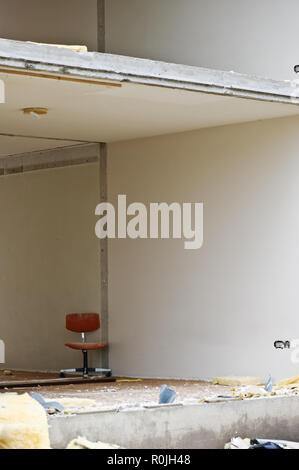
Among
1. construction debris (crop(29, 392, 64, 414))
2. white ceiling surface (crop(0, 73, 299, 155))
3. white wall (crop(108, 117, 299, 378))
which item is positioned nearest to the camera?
construction debris (crop(29, 392, 64, 414))

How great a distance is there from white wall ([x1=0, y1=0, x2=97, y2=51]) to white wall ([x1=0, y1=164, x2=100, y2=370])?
1.61 metres

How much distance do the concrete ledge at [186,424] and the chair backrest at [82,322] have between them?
11.2 ft

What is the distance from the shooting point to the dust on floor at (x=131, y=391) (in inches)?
322

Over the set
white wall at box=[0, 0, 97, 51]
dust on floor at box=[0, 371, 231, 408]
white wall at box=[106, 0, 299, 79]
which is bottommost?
dust on floor at box=[0, 371, 231, 408]

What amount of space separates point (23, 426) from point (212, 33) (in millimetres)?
5398

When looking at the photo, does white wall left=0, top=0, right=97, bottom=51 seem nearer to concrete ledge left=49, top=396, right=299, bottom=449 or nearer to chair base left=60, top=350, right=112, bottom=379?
chair base left=60, top=350, right=112, bottom=379

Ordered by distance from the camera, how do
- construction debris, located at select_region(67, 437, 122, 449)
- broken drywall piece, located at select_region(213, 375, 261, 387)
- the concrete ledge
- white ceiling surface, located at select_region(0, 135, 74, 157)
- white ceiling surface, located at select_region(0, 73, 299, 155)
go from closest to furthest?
construction debris, located at select_region(67, 437, 122, 449) → the concrete ledge → white ceiling surface, located at select_region(0, 73, 299, 155) → broken drywall piece, located at select_region(213, 375, 261, 387) → white ceiling surface, located at select_region(0, 135, 74, 157)

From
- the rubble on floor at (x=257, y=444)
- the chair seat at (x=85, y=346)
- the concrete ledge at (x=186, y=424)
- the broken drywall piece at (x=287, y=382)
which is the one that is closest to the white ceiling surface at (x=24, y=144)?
the chair seat at (x=85, y=346)

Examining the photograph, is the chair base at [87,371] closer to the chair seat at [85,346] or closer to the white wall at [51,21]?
the chair seat at [85,346]

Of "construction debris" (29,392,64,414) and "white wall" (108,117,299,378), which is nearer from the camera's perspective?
"construction debris" (29,392,64,414)

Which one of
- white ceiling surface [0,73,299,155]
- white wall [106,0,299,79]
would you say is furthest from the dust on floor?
white wall [106,0,299,79]

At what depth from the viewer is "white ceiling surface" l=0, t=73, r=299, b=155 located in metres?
8.12
